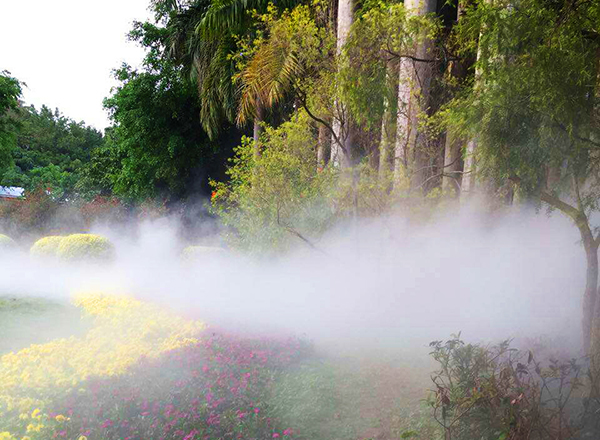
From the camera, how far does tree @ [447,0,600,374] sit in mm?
5602

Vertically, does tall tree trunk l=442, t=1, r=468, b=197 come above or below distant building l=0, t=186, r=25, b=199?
above

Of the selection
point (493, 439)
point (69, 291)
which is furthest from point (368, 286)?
point (69, 291)

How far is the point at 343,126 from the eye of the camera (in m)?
10.4

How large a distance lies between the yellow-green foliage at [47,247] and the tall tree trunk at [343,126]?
8.50m

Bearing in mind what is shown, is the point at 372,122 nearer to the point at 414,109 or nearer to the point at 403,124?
the point at 414,109

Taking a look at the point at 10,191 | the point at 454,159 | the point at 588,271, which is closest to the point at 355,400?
the point at 588,271

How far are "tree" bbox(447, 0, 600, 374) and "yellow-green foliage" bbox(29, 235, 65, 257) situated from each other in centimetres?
1271

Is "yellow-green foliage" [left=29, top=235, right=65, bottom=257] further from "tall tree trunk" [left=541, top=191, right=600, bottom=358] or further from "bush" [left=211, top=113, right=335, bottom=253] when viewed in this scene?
"tall tree trunk" [left=541, top=191, right=600, bottom=358]

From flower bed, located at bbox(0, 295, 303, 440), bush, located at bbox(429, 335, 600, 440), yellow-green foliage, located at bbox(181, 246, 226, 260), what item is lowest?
yellow-green foliage, located at bbox(181, 246, 226, 260)

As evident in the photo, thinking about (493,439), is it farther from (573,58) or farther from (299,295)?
(299,295)

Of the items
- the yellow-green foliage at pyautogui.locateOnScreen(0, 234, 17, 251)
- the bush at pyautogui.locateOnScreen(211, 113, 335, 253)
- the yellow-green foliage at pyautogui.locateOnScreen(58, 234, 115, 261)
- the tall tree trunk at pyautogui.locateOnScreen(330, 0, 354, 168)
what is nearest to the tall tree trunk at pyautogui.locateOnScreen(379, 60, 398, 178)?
the tall tree trunk at pyautogui.locateOnScreen(330, 0, 354, 168)

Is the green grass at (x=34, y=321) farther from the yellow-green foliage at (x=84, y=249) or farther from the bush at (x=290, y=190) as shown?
the bush at (x=290, y=190)

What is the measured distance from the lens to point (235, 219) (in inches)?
512

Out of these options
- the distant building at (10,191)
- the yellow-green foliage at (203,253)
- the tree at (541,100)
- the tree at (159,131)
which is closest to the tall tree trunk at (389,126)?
the tree at (541,100)
